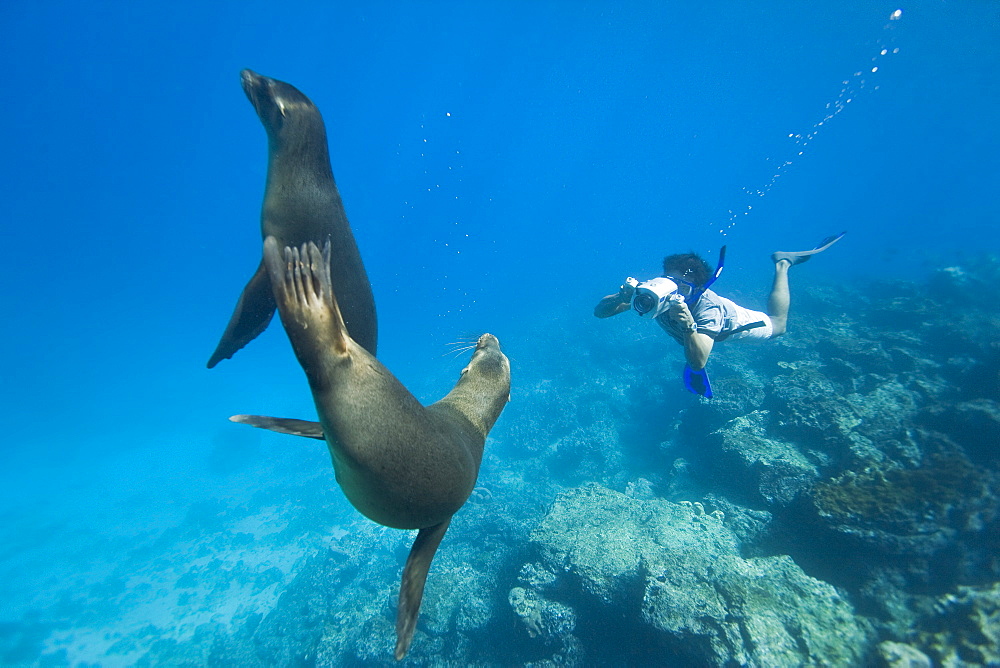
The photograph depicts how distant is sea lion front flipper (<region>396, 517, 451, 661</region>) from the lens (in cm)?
192

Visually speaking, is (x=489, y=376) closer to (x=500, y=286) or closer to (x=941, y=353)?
(x=941, y=353)

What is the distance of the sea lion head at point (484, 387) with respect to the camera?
232 cm

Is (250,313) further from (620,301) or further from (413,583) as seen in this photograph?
(620,301)

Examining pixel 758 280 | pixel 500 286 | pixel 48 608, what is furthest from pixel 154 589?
pixel 500 286

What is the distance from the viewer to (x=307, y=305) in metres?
1.52

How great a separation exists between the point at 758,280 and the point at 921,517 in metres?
27.7

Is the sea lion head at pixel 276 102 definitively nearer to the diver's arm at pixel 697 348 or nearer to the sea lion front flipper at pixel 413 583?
the sea lion front flipper at pixel 413 583

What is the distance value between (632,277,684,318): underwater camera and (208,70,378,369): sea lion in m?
2.83

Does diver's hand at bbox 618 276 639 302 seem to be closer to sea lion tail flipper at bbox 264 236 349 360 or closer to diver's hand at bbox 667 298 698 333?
diver's hand at bbox 667 298 698 333

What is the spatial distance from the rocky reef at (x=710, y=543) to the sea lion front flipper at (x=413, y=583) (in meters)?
4.48

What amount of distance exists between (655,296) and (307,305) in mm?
3458

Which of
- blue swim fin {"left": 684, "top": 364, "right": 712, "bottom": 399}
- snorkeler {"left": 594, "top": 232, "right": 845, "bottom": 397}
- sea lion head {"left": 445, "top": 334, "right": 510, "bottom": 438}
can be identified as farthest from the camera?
blue swim fin {"left": 684, "top": 364, "right": 712, "bottom": 399}

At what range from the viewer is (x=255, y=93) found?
2.74 m

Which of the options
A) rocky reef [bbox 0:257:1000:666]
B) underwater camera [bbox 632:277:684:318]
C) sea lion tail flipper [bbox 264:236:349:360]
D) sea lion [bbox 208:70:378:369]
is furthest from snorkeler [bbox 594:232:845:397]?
sea lion tail flipper [bbox 264:236:349:360]
